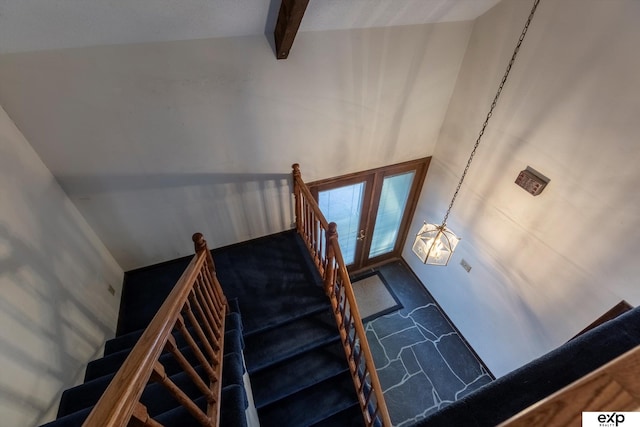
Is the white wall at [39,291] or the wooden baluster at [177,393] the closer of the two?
the wooden baluster at [177,393]

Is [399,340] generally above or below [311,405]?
above

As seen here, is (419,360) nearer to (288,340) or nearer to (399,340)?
(399,340)

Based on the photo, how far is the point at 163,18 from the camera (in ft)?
5.88

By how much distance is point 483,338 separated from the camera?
11.9ft

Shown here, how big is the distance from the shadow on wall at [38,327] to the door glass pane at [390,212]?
3271mm

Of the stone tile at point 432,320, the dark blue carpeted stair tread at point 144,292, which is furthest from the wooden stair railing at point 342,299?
the stone tile at point 432,320

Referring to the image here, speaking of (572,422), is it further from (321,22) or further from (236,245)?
(236,245)

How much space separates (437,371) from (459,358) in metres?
0.36

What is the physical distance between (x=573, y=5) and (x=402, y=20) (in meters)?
1.16

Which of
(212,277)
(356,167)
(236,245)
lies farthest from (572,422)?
(236,245)

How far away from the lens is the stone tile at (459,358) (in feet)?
12.0

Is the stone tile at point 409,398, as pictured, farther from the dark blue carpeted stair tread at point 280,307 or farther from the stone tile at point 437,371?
the dark blue carpeted stair tread at point 280,307

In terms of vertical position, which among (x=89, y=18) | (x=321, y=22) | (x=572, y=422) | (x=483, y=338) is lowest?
(x=572, y=422)

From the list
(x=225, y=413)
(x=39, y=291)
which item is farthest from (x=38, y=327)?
(x=225, y=413)
